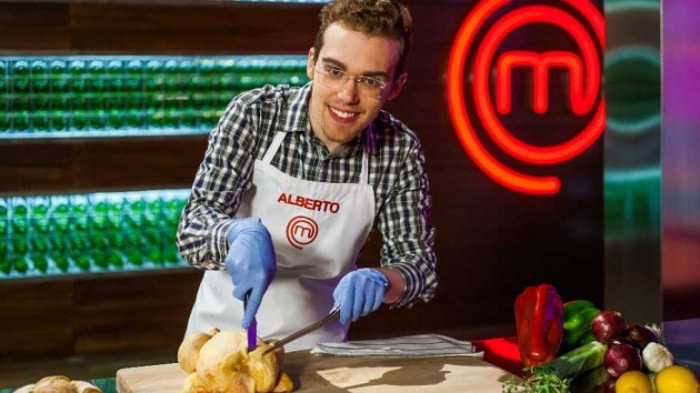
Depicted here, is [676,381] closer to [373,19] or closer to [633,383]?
[633,383]

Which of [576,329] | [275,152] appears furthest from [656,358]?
[275,152]

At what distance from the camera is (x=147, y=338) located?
184 inches

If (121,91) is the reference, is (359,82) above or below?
below

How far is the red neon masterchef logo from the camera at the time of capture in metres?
5.19

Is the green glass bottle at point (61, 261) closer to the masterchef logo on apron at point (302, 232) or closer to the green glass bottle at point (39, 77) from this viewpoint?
the green glass bottle at point (39, 77)

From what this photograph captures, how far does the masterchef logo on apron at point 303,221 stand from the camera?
2.67 metres

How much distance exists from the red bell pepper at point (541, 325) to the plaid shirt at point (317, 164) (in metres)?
0.41

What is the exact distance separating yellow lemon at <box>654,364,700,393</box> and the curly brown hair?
921 mm

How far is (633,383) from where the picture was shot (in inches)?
77.4

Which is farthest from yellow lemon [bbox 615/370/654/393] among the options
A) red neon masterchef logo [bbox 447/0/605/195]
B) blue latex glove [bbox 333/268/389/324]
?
red neon masterchef logo [bbox 447/0/605/195]

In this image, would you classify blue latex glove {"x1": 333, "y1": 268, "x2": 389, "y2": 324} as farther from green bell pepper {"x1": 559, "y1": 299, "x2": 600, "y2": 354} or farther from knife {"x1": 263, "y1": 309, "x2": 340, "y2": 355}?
green bell pepper {"x1": 559, "y1": 299, "x2": 600, "y2": 354}

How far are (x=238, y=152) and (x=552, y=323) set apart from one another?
91 cm

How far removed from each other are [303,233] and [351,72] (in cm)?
49

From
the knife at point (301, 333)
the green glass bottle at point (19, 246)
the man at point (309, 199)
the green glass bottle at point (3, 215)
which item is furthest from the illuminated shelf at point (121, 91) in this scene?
the knife at point (301, 333)
